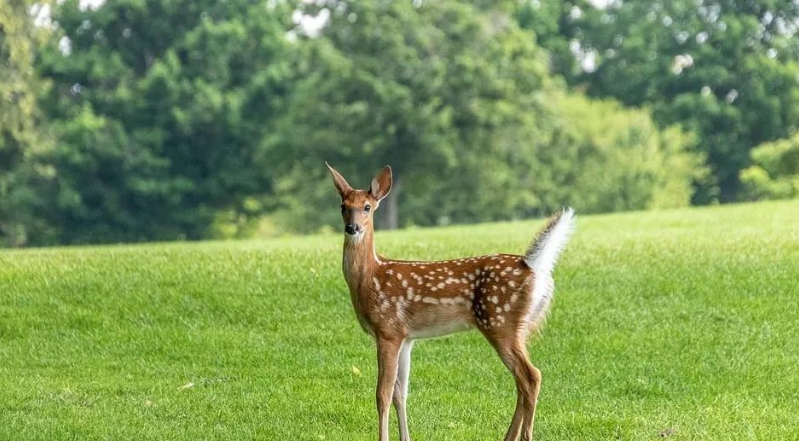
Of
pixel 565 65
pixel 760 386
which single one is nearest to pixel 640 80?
pixel 565 65

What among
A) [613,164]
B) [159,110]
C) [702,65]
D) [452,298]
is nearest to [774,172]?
[613,164]

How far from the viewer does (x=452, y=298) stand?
22.2 ft

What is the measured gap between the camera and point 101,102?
4022cm

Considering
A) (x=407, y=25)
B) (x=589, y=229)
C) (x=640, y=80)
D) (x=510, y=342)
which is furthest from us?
(x=640, y=80)

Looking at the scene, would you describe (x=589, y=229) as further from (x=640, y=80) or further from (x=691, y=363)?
(x=640, y=80)

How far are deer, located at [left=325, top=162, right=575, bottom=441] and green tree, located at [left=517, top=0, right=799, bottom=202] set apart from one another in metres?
38.3

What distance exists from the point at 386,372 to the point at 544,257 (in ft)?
3.50

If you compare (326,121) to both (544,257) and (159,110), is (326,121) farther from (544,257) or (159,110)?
(544,257)

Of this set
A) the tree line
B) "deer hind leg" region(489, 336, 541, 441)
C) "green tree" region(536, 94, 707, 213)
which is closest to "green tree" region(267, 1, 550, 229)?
the tree line

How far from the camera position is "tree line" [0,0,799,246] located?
3772 cm

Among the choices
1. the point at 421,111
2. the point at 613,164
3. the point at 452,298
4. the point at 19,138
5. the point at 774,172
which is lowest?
the point at 613,164

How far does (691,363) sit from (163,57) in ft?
113

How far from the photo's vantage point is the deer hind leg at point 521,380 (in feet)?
21.5

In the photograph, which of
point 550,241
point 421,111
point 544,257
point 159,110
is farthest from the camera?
point 159,110
